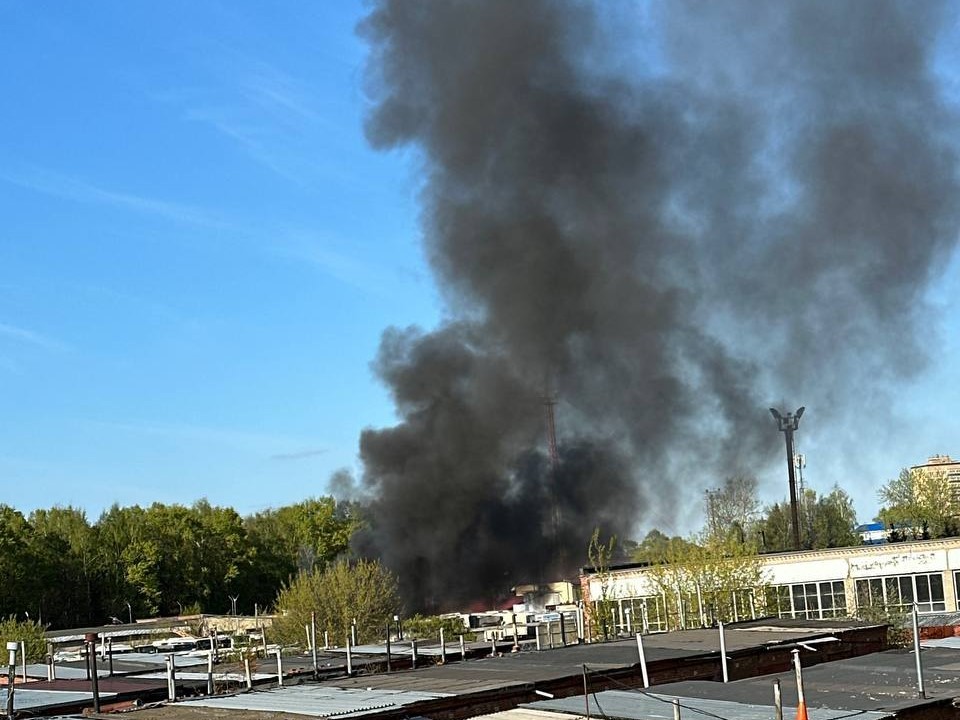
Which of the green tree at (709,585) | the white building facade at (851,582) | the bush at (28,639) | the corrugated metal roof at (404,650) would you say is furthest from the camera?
the white building facade at (851,582)

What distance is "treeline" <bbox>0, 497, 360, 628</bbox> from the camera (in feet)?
262

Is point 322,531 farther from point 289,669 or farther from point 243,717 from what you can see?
point 243,717

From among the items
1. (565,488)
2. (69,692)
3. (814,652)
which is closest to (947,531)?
(565,488)

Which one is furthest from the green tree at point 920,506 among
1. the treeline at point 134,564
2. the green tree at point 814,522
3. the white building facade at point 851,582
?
the treeline at point 134,564

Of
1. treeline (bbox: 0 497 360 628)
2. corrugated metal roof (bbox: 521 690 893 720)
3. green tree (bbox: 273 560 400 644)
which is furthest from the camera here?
treeline (bbox: 0 497 360 628)

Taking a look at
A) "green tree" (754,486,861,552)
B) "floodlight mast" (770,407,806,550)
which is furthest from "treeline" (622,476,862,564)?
"floodlight mast" (770,407,806,550)

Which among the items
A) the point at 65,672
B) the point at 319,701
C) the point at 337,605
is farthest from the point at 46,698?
the point at 337,605

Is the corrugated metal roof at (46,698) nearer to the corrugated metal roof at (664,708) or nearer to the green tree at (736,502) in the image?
the corrugated metal roof at (664,708)

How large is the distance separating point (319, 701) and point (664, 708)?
5.27 meters

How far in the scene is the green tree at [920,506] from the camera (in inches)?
2768

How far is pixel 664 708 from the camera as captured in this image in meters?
14.9

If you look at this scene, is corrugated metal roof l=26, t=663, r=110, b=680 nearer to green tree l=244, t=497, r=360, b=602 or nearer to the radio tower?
the radio tower

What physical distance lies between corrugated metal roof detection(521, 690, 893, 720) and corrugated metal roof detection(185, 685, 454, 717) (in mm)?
2358

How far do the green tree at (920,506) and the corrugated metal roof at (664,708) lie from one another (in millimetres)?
53129
